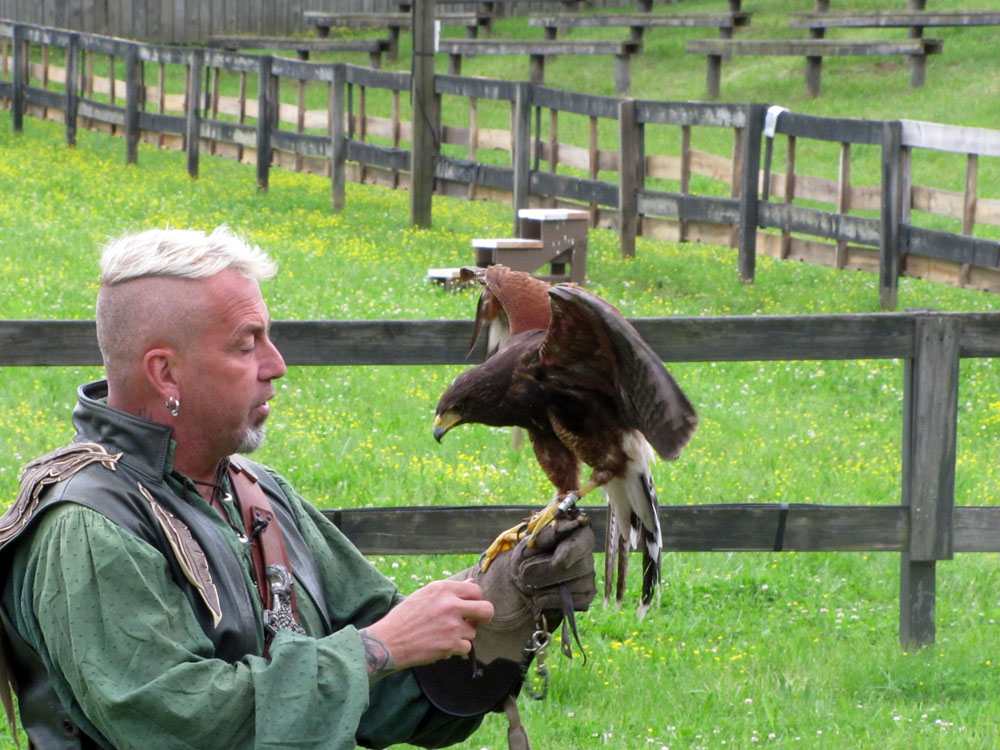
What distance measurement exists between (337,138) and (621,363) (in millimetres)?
11534

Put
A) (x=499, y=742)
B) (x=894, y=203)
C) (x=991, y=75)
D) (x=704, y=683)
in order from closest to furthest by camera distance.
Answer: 1. (x=499, y=742)
2. (x=704, y=683)
3. (x=894, y=203)
4. (x=991, y=75)

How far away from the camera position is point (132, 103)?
16.3m

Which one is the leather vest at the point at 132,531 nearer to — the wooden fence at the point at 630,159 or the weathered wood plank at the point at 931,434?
the weathered wood plank at the point at 931,434

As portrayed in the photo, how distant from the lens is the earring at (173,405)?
211 centimetres

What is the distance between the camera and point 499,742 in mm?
3936

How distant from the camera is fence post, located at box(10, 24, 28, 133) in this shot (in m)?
18.0

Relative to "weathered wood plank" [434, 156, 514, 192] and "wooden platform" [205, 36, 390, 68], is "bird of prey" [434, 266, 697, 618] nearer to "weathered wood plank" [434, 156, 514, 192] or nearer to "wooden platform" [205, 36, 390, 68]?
"weathered wood plank" [434, 156, 514, 192]

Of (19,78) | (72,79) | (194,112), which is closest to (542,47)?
(194,112)

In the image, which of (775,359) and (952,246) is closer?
(775,359)

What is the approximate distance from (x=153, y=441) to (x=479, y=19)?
995 inches

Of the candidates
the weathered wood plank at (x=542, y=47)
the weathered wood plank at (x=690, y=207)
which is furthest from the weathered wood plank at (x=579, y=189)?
the weathered wood plank at (x=542, y=47)

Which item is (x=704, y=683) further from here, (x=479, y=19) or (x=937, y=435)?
(x=479, y=19)

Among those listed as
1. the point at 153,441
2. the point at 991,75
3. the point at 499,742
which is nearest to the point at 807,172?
the point at 991,75

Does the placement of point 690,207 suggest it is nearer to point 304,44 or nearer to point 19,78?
point 19,78
